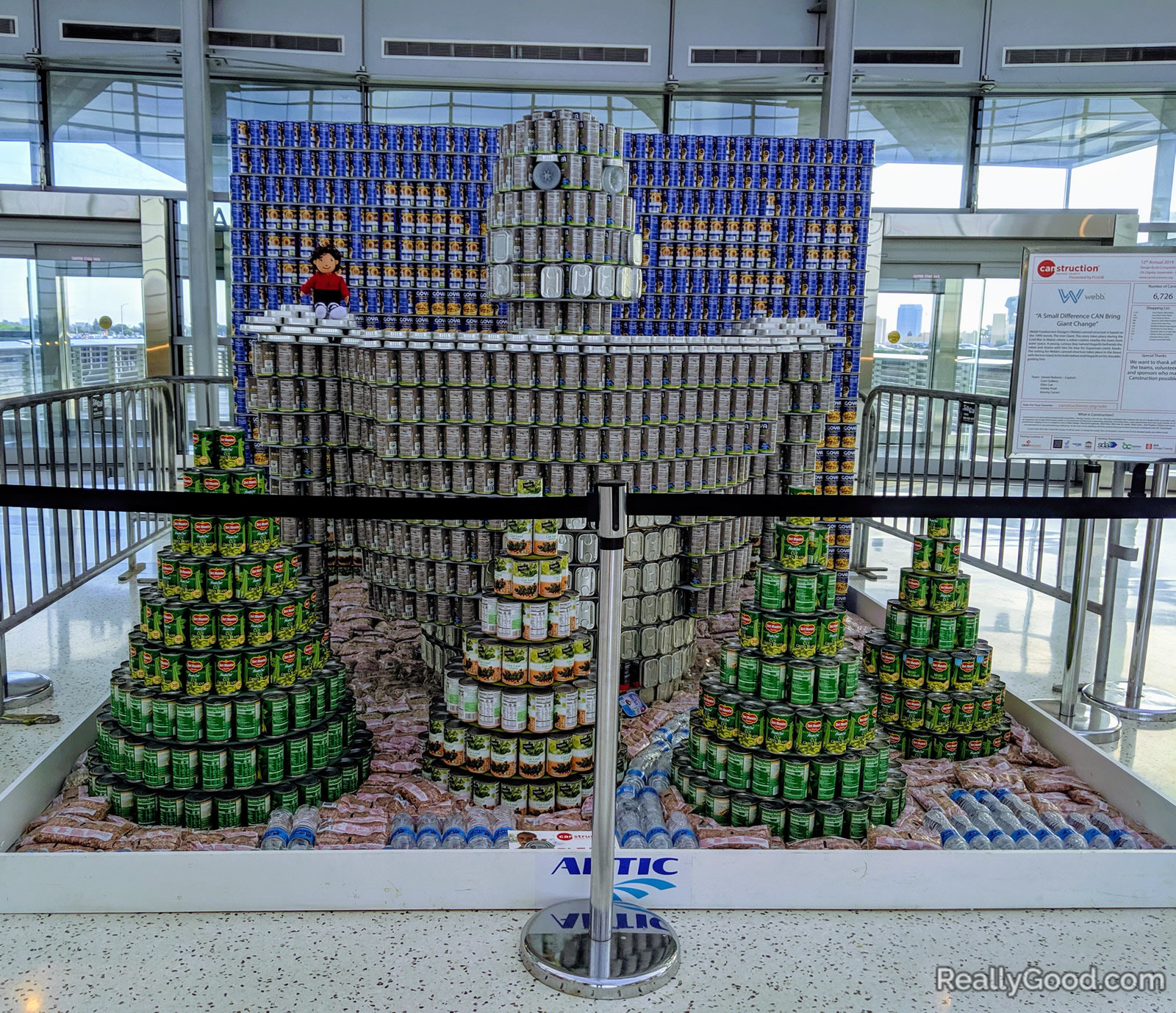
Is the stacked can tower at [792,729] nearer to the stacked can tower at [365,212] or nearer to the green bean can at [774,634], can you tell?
the green bean can at [774,634]

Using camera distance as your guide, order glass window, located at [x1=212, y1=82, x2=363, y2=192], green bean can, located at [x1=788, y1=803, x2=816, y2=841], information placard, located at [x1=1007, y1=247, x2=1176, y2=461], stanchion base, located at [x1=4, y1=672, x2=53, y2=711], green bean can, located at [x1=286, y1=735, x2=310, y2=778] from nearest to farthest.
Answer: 1. green bean can, located at [x1=788, y1=803, x2=816, y2=841]
2. green bean can, located at [x1=286, y1=735, x2=310, y2=778]
3. information placard, located at [x1=1007, y1=247, x2=1176, y2=461]
4. stanchion base, located at [x1=4, y1=672, x2=53, y2=711]
5. glass window, located at [x1=212, y1=82, x2=363, y2=192]

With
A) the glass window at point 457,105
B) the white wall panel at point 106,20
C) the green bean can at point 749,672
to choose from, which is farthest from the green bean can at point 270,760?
the white wall panel at point 106,20

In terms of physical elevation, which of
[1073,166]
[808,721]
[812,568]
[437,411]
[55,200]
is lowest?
[808,721]

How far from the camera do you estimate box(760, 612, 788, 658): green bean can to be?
12.3 feet

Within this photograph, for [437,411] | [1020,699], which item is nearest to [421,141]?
[437,411]

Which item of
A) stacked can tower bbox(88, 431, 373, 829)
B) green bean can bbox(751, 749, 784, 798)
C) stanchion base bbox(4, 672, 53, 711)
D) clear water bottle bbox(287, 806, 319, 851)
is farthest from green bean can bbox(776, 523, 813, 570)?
stanchion base bbox(4, 672, 53, 711)

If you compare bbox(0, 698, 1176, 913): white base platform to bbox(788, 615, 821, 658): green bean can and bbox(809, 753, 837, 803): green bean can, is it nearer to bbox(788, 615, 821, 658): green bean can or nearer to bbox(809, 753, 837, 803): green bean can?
bbox(809, 753, 837, 803): green bean can

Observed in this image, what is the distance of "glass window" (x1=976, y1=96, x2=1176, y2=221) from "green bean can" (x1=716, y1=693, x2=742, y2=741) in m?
10.7

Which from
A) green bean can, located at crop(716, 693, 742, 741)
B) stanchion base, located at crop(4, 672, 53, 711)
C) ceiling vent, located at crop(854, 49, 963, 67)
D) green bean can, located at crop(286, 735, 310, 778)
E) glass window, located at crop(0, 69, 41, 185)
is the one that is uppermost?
ceiling vent, located at crop(854, 49, 963, 67)

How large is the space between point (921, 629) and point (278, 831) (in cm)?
291

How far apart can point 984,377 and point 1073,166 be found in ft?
8.85

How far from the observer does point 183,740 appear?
3.60 metres

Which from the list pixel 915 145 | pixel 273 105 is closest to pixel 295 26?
pixel 273 105

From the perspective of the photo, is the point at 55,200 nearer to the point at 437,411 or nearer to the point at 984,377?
the point at 437,411
